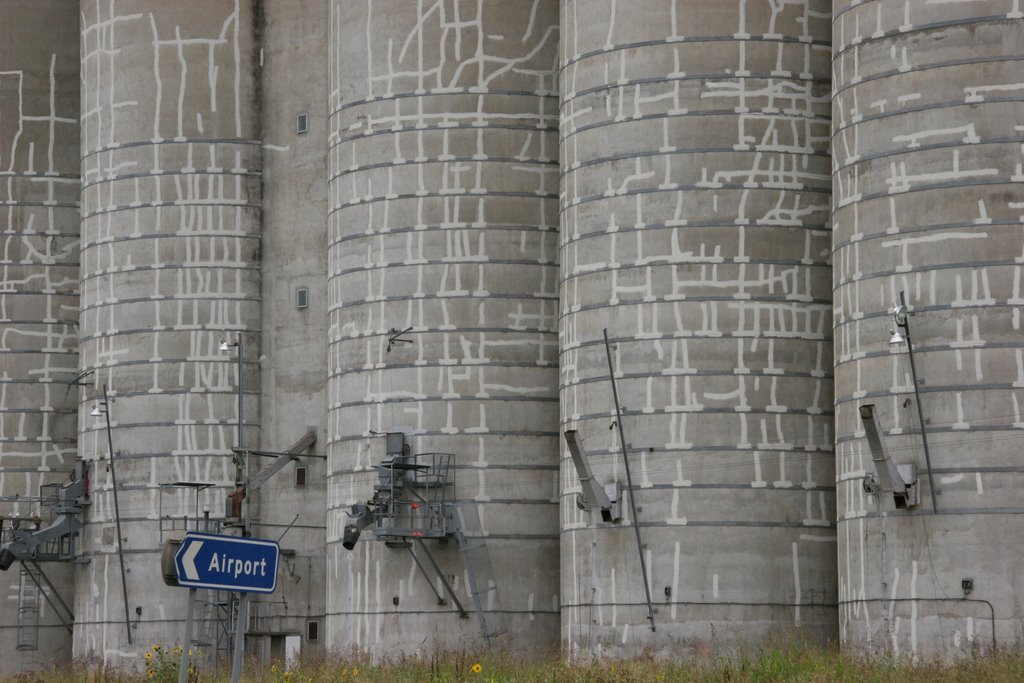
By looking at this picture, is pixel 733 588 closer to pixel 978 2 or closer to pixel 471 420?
Answer: pixel 471 420

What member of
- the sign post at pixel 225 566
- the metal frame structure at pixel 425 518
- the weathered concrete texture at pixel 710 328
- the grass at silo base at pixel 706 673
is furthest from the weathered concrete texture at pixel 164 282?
the sign post at pixel 225 566

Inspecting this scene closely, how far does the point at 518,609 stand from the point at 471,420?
5484mm

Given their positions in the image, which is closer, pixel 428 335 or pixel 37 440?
pixel 428 335

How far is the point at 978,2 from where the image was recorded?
4391 centimetres

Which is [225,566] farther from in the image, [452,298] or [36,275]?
[36,275]

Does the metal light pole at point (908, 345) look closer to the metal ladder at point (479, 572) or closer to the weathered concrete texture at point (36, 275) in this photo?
the metal ladder at point (479, 572)

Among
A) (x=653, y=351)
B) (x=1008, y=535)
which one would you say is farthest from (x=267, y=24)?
(x=1008, y=535)

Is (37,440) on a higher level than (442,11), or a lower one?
lower

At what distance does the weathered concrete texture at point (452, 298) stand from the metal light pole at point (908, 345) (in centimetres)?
1442

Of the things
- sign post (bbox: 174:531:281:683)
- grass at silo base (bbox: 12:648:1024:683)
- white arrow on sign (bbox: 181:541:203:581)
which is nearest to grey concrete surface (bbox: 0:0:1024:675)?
grass at silo base (bbox: 12:648:1024:683)

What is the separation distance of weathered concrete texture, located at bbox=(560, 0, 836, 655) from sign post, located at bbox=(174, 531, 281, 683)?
2748 cm

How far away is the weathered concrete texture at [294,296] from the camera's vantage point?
61.9 metres

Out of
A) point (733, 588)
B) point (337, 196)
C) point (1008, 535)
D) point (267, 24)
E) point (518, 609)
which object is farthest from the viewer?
point (267, 24)

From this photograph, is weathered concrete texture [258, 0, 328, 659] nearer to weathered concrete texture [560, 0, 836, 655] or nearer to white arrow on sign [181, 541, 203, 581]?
weathered concrete texture [560, 0, 836, 655]
